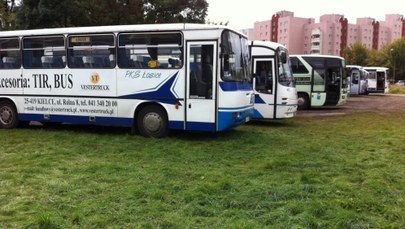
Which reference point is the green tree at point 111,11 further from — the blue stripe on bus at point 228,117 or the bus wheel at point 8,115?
the blue stripe on bus at point 228,117

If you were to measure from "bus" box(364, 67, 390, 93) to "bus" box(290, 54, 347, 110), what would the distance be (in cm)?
2157

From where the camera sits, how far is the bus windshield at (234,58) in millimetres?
10602

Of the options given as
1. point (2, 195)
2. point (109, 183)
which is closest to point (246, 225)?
point (109, 183)

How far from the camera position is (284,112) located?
48.6 ft

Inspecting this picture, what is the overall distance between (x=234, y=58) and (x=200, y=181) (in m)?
4.76

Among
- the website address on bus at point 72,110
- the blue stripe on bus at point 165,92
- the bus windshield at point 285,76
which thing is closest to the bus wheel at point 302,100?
the bus windshield at point 285,76

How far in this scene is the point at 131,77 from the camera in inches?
449

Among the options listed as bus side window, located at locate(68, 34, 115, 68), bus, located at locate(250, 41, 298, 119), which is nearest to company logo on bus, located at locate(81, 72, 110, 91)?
bus side window, located at locate(68, 34, 115, 68)

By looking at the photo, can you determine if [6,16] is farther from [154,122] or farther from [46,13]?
[154,122]

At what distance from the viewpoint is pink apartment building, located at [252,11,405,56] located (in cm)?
11269

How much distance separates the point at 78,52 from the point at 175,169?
227 inches

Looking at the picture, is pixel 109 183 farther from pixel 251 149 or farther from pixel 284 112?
pixel 284 112

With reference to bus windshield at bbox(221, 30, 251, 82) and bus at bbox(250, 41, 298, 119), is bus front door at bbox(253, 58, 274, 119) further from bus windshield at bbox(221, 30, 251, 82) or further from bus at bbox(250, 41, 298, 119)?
bus windshield at bbox(221, 30, 251, 82)

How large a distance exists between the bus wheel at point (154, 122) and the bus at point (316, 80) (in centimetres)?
1238
